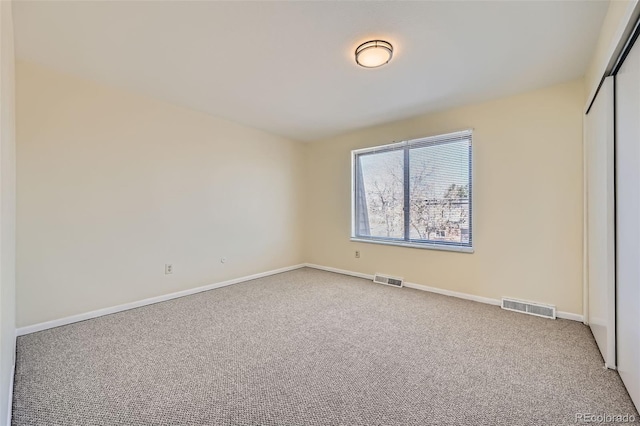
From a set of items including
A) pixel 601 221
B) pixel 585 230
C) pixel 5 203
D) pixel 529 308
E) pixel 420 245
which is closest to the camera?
pixel 5 203

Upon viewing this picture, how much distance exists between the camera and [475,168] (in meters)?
3.38

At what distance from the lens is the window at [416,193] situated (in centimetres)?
354

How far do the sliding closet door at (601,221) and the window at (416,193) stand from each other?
1.12 metres

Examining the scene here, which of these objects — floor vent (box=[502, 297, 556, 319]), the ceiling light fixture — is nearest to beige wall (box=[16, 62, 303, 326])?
the ceiling light fixture

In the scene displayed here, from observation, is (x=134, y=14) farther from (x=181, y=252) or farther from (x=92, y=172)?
(x=181, y=252)

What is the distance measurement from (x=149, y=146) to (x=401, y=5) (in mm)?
3040

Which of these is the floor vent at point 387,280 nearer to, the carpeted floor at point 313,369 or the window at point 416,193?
the window at point 416,193

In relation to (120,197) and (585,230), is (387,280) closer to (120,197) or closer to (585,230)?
(585,230)

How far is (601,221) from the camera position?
2.11m

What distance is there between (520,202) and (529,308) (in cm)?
115

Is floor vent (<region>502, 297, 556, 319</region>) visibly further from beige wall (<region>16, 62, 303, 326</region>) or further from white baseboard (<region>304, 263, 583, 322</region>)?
Result: beige wall (<region>16, 62, 303, 326</region>)

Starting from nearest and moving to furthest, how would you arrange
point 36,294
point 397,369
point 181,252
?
point 397,369
point 36,294
point 181,252

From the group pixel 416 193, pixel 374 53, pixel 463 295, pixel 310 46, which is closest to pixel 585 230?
pixel 463 295

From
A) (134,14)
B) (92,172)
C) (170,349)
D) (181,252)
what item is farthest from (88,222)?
(134,14)
